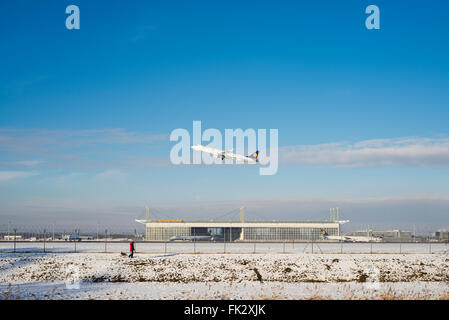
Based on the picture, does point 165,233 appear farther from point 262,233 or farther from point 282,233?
point 282,233

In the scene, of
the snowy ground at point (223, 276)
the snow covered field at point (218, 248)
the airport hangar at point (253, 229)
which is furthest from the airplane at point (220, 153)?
the airport hangar at point (253, 229)

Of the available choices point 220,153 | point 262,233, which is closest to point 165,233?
point 262,233

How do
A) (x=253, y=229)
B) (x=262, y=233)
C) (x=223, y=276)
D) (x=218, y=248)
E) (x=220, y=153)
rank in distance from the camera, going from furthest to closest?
1. (x=253, y=229)
2. (x=262, y=233)
3. (x=220, y=153)
4. (x=218, y=248)
5. (x=223, y=276)

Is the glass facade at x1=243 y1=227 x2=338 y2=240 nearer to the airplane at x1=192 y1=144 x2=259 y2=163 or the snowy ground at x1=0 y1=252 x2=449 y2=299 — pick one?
the airplane at x1=192 y1=144 x2=259 y2=163

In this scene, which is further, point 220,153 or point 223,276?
point 220,153

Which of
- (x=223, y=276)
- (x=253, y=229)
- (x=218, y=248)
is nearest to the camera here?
(x=223, y=276)

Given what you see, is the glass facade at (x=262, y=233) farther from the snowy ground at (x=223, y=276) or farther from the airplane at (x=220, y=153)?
the snowy ground at (x=223, y=276)

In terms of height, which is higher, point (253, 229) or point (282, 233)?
point (253, 229)

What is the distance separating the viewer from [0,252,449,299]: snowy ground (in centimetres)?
2783

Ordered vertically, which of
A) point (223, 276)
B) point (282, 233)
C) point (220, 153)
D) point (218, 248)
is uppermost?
point (220, 153)

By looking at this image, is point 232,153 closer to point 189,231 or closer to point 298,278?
point 298,278

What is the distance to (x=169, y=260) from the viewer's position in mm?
42094

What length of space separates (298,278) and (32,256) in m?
31.5

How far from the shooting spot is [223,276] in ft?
118
